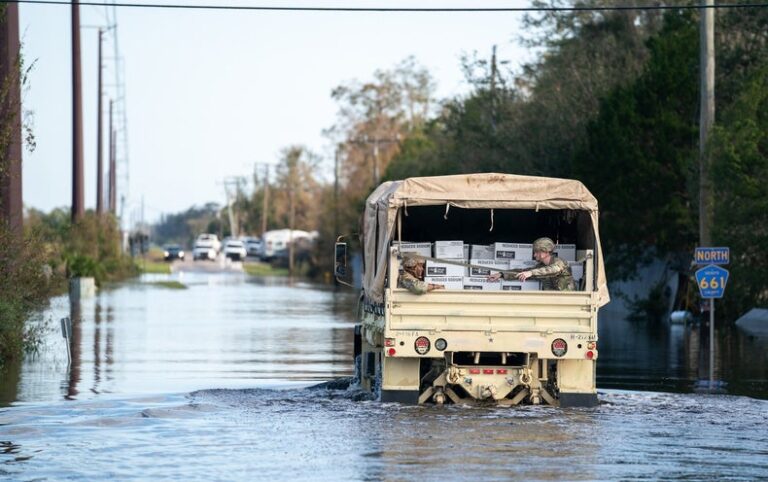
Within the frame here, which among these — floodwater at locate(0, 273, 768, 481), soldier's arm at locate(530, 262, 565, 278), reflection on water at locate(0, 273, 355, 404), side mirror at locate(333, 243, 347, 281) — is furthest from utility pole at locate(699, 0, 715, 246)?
soldier's arm at locate(530, 262, 565, 278)

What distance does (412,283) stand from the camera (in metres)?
16.7

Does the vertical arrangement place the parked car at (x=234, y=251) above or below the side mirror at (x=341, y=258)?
above

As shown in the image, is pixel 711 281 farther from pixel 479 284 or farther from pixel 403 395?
pixel 403 395

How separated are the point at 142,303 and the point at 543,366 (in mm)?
32489

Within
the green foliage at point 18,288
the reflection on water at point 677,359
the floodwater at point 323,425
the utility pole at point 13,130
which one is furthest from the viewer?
the utility pole at point 13,130

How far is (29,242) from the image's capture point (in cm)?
2450

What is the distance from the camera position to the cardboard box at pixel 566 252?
18.2 m

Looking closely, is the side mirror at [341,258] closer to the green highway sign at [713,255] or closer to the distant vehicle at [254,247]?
the green highway sign at [713,255]

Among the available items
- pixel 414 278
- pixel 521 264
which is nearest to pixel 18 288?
pixel 414 278

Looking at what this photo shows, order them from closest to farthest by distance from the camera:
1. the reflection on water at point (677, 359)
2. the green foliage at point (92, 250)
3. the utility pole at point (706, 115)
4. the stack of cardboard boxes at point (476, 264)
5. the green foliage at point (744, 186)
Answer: the stack of cardboard boxes at point (476, 264)
the reflection on water at point (677, 359)
the green foliage at point (744, 186)
the utility pole at point (706, 115)
the green foliage at point (92, 250)

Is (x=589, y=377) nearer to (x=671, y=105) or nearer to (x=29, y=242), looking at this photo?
(x=29, y=242)

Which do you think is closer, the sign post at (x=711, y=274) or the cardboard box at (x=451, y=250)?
the cardboard box at (x=451, y=250)

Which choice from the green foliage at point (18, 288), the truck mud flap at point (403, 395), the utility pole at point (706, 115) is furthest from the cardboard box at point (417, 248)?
the utility pole at point (706, 115)

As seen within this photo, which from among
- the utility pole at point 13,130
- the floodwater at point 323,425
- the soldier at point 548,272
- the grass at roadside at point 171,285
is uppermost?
the utility pole at point 13,130
